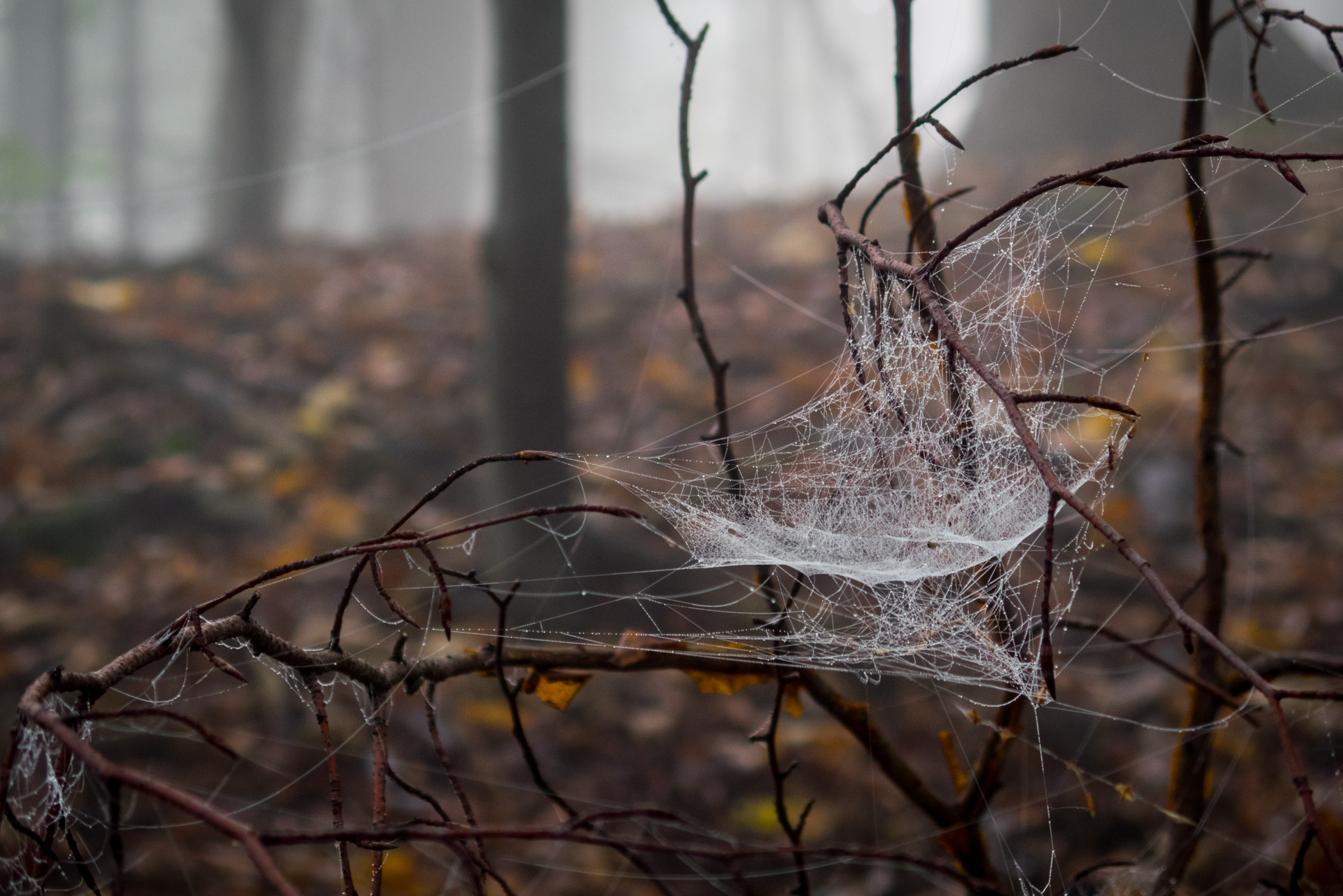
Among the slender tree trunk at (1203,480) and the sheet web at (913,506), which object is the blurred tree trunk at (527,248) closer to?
the sheet web at (913,506)

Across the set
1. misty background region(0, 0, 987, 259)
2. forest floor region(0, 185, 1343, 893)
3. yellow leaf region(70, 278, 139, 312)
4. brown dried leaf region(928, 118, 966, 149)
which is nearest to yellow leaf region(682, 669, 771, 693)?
forest floor region(0, 185, 1343, 893)

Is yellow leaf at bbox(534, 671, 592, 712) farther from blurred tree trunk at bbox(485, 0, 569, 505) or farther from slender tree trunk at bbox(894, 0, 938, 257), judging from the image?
blurred tree trunk at bbox(485, 0, 569, 505)

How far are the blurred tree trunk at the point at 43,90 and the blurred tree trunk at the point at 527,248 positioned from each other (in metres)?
15.2

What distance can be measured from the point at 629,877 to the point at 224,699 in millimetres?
1531

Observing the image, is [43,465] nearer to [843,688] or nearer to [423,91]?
[843,688]

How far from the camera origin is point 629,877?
2094 mm

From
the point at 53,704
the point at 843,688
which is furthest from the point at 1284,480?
the point at 53,704

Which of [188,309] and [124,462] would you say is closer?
[124,462]

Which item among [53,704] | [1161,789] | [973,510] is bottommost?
[1161,789]

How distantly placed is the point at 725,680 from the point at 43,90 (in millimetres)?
36595

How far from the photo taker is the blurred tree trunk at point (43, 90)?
55.6 ft

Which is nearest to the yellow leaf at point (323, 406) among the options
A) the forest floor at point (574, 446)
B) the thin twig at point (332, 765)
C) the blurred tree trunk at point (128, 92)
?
the forest floor at point (574, 446)

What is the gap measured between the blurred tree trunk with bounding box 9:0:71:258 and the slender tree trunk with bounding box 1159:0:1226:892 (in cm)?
1795

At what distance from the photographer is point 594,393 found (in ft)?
13.4
